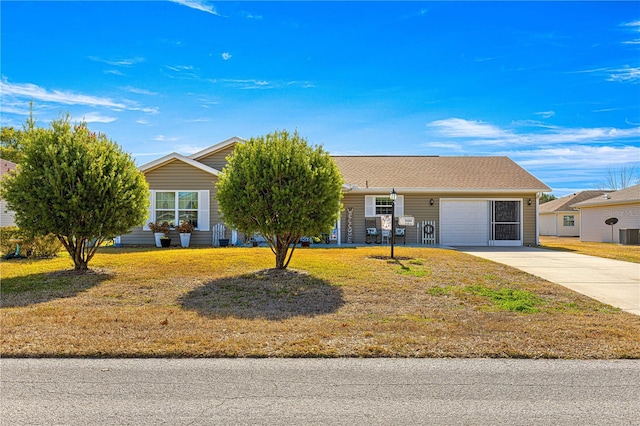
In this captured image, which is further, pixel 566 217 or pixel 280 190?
pixel 566 217

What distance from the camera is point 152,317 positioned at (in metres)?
6.50

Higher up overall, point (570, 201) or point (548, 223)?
point (570, 201)

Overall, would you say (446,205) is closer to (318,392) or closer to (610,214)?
(610,214)

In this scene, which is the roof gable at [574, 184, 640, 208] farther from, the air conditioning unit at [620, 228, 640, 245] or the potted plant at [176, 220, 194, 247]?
the potted plant at [176, 220, 194, 247]

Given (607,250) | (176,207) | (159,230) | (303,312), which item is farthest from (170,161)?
(607,250)

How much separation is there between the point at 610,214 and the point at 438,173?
47.7ft

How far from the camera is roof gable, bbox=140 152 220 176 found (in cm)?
1766

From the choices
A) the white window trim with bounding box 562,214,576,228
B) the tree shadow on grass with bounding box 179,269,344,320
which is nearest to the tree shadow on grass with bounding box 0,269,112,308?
the tree shadow on grass with bounding box 179,269,344,320

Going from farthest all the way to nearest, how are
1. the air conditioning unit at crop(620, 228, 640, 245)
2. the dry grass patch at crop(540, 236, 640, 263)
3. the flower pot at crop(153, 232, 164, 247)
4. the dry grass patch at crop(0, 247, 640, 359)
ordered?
the air conditioning unit at crop(620, 228, 640, 245) < the flower pot at crop(153, 232, 164, 247) < the dry grass patch at crop(540, 236, 640, 263) < the dry grass patch at crop(0, 247, 640, 359)

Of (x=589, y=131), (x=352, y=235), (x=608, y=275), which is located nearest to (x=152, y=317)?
(x=608, y=275)

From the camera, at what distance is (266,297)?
814 centimetres

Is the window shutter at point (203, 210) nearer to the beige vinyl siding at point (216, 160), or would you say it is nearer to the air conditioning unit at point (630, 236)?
the beige vinyl siding at point (216, 160)

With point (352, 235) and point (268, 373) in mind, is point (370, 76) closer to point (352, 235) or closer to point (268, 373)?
point (352, 235)

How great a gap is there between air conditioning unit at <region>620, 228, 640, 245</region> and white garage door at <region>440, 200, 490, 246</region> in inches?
450
